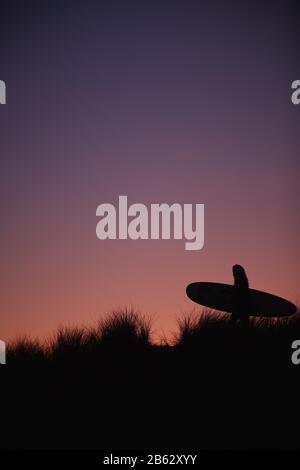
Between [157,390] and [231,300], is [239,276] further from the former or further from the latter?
[157,390]

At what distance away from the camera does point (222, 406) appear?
28.7 ft

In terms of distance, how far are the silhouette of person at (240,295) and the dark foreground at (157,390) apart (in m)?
0.42

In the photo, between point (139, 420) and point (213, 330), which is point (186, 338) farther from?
point (139, 420)

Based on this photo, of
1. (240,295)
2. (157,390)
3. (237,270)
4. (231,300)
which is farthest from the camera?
(231,300)

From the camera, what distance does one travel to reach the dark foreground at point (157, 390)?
844 centimetres

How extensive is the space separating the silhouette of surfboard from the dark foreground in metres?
0.71

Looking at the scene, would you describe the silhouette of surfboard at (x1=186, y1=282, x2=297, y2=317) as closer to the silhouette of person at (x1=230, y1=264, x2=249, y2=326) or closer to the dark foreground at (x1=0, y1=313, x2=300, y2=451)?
the silhouette of person at (x1=230, y1=264, x2=249, y2=326)

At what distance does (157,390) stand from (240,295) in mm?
3167

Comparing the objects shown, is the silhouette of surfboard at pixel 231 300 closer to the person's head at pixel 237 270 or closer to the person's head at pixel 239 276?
the person's head at pixel 239 276

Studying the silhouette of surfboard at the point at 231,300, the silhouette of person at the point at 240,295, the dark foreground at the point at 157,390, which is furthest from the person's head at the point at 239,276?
the dark foreground at the point at 157,390

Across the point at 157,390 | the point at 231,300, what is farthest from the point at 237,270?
the point at 157,390

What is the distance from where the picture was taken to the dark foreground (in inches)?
332

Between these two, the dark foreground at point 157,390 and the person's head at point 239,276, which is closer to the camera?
the dark foreground at point 157,390

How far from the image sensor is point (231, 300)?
12391mm
